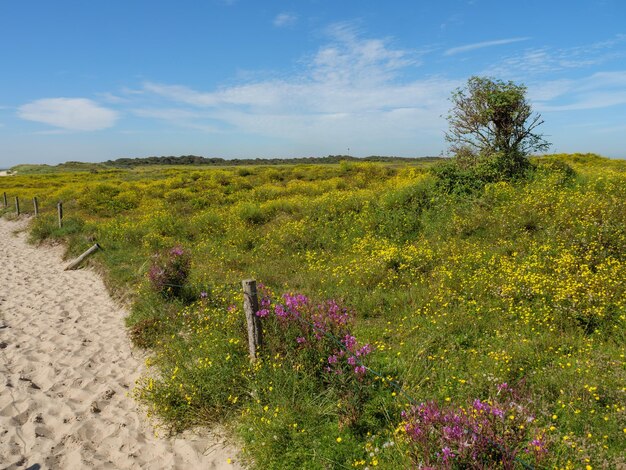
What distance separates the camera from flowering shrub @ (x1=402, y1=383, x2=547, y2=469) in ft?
9.48

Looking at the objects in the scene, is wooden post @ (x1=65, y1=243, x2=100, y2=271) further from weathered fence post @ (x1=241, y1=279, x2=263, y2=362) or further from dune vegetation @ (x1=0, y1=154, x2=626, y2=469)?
weathered fence post @ (x1=241, y1=279, x2=263, y2=362)

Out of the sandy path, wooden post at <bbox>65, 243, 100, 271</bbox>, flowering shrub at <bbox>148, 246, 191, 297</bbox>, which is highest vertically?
flowering shrub at <bbox>148, 246, 191, 297</bbox>

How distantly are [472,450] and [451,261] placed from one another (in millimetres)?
6320

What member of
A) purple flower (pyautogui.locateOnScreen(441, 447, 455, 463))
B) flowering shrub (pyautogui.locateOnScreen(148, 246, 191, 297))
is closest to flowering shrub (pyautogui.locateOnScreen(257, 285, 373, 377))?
purple flower (pyautogui.locateOnScreen(441, 447, 455, 463))

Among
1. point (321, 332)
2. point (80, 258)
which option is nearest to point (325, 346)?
point (321, 332)

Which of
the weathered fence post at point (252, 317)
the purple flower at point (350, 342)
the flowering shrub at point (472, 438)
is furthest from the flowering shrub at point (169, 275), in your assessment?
the flowering shrub at point (472, 438)

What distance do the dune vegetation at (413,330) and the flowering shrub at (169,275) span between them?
0.03m

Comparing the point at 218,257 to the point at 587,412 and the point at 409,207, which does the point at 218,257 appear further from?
the point at 587,412

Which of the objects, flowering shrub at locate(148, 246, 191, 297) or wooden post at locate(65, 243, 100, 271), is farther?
wooden post at locate(65, 243, 100, 271)

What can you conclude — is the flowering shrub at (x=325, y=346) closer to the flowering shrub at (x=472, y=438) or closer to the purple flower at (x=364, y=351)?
the purple flower at (x=364, y=351)

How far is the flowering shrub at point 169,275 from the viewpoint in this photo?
845 cm

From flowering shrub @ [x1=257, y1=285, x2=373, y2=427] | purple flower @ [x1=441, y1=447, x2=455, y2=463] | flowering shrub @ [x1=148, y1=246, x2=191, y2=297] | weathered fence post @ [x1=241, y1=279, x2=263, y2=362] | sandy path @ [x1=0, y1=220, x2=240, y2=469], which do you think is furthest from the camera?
flowering shrub @ [x1=148, y1=246, x2=191, y2=297]

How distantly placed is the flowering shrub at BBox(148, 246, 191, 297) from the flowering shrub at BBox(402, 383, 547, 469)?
612 centimetres

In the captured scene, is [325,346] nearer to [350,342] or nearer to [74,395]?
[350,342]
